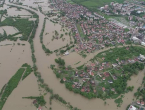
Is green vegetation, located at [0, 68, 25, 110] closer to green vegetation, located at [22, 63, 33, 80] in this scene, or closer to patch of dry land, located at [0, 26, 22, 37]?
green vegetation, located at [22, 63, 33, 80]

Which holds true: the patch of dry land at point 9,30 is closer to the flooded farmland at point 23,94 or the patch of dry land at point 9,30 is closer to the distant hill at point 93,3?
the flooded farmland at point 23,94

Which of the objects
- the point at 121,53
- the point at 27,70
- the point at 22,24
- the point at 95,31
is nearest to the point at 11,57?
the point at 27,70

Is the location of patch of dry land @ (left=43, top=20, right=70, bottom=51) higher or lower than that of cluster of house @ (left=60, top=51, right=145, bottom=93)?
higher

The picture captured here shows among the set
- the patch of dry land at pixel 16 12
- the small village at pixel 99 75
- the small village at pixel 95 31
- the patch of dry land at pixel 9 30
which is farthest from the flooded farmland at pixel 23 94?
the patch of dry land at pixel 16 12

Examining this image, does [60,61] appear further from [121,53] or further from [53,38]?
[121,53]

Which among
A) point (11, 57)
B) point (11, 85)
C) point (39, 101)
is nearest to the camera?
point (39, 101)

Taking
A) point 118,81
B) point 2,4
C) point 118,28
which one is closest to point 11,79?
point 118,81

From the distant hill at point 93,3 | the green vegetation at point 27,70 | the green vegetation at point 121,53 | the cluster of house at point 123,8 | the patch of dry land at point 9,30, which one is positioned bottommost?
the green vegetation at point 27,70

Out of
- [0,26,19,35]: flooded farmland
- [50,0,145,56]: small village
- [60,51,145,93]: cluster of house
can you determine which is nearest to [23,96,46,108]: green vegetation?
[60,51,145,93]: cluster of house
